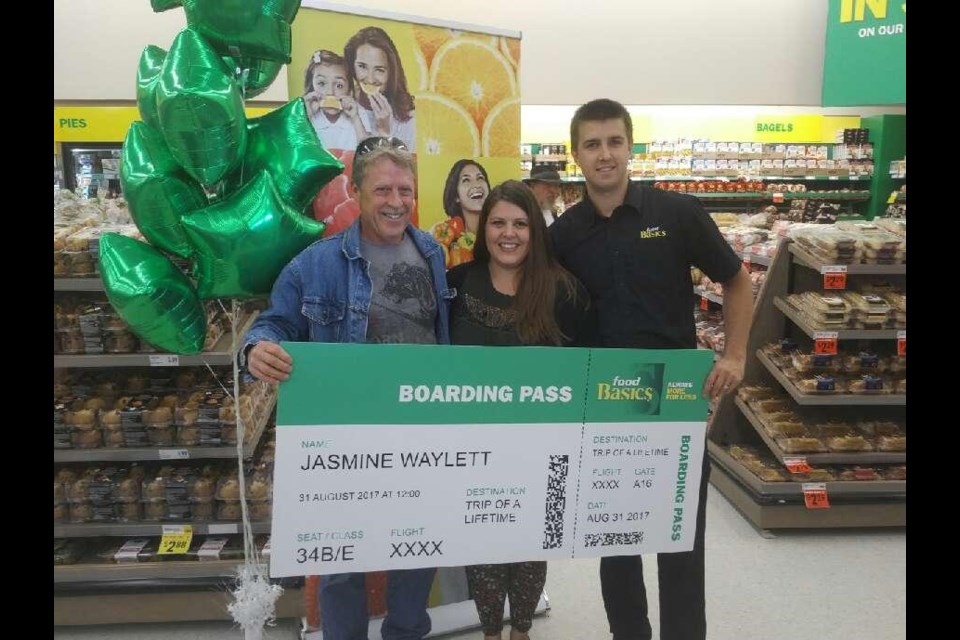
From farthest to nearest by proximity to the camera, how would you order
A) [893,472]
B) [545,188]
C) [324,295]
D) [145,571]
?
[545,188] < [893,472] < [145,571] < [324,295]

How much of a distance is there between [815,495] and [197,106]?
340cm

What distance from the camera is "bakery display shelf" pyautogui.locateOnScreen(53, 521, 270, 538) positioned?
2709 millimetres

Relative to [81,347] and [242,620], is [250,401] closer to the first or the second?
[81,347]

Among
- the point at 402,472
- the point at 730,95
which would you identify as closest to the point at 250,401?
the point at 402,472

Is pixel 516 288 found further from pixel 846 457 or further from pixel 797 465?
pixel 846 457

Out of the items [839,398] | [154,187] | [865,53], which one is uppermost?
[865,53]

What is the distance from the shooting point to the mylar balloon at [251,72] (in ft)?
5.53

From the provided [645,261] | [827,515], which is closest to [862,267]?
[827,515]

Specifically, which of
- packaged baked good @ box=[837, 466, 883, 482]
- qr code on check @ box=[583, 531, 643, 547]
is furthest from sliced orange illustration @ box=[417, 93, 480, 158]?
packaged baked good @ box=[837, 466, 883, 482]

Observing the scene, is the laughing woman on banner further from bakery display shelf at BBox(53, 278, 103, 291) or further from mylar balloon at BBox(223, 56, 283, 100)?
bakery display shelf at BBox(53, 278, 103, 291)

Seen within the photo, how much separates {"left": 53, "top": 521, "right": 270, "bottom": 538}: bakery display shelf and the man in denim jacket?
0.92 m

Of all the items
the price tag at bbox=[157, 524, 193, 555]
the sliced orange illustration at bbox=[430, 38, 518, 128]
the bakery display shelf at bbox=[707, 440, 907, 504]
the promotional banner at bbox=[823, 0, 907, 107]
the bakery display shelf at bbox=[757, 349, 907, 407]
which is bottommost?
the price tag at bbox=[157, 524, 193, 555]

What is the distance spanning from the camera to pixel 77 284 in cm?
260
